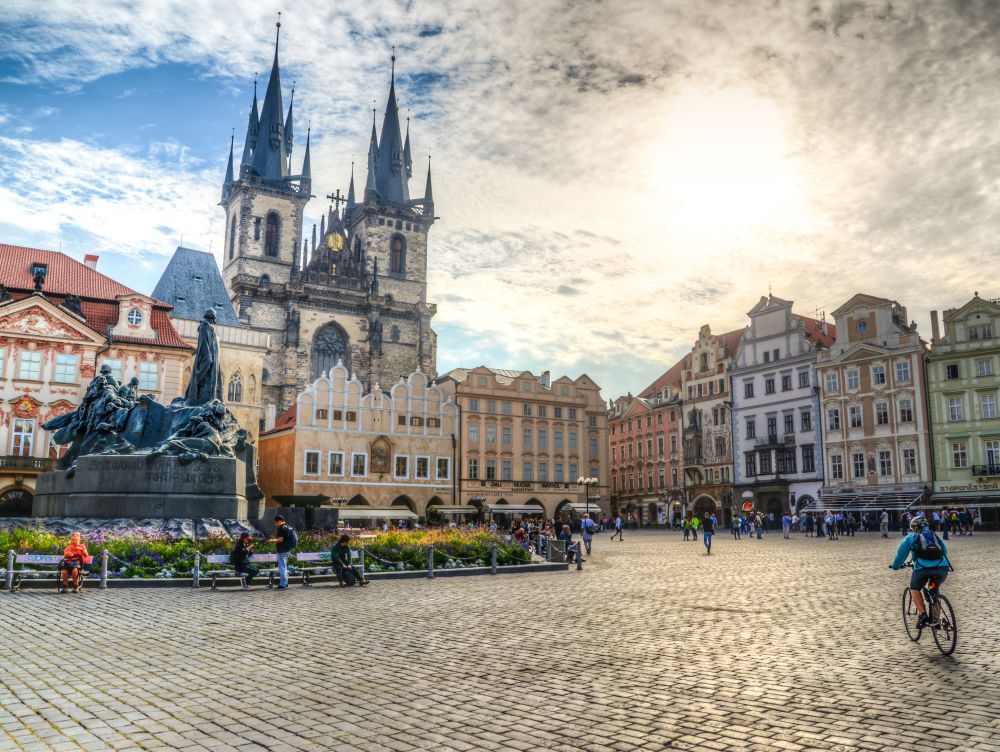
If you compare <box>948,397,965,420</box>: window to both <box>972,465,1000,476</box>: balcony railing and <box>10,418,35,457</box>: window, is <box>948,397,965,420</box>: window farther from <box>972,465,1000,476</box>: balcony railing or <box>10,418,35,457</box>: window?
<box>10,418,35,457</box>: window

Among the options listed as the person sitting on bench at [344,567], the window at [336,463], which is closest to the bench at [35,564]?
the person sitting on bench at [344,567]

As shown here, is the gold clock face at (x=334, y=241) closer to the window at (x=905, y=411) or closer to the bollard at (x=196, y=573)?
the window at (x=905, y=411)

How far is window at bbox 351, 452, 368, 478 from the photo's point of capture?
55.4 m

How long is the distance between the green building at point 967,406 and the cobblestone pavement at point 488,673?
39.2 metres

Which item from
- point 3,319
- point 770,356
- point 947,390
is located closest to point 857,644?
point 3,319

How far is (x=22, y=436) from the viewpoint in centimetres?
4312

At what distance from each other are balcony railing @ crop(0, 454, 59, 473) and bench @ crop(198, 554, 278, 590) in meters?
29.2

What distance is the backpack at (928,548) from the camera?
973 centimetres

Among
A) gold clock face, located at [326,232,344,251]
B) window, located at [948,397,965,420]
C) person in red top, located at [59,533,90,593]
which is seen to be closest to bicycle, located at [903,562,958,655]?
person in red top, located at [59,533,90,593]

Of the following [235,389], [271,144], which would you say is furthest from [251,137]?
[235,389]

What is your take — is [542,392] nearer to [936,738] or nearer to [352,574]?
[352,574]

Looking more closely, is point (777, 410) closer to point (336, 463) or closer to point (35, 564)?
point (336, 463)

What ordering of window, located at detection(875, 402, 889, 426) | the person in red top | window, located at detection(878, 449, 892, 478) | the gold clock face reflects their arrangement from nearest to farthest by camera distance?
the person in red top
window, located at detection(878, 449, 892, 478)
window, located at detection(875, 402, 889, 426)
the gold clock face

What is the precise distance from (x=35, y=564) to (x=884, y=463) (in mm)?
50474
